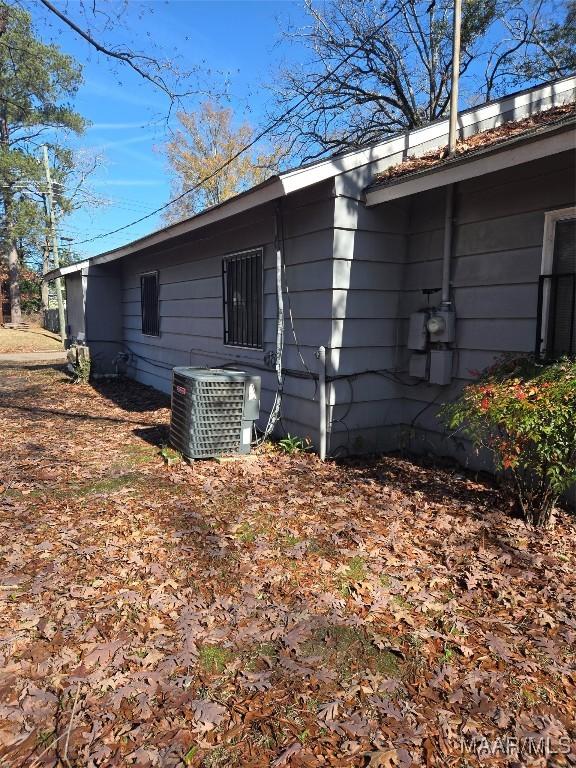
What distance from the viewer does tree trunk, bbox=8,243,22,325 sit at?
3023 cm

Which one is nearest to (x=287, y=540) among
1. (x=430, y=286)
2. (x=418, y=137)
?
(x=430, y=286)

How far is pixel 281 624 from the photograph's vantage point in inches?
102

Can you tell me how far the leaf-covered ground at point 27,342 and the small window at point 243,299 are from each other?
618 inches

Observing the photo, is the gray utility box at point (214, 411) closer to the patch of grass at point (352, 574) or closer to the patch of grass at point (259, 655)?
the patch of grass at point (352, 574)

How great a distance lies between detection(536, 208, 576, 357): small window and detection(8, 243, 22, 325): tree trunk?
107ft

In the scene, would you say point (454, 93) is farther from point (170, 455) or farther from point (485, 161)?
point (170, 455)

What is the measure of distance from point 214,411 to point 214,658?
3.05 metres

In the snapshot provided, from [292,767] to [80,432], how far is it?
5464 mm

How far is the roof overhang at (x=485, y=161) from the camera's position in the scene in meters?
3.45

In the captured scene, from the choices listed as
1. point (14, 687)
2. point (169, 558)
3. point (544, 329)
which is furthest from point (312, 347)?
point (14, 687)

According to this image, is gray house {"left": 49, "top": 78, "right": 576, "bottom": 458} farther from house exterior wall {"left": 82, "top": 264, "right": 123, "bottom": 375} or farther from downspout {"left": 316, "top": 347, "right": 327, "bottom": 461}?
house exterior wall {"left": 82, "top": 264, "right": 123, "bottom": 375}

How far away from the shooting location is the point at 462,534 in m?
3.57

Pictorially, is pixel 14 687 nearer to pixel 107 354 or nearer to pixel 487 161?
pixel 487 161

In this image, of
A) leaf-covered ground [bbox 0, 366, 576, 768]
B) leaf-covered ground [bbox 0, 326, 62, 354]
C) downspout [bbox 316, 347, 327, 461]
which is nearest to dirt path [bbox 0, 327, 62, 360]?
leaf-covered ground [bbox 0, 326, 62, 354]
